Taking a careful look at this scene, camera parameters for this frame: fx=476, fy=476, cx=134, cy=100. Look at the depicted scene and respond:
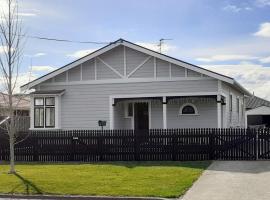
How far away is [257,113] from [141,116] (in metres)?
21.3

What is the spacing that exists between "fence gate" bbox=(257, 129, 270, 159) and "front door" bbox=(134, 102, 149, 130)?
9069mm

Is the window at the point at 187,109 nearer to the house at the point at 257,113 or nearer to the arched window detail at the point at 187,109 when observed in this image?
the arched window detail at the point at 187,109

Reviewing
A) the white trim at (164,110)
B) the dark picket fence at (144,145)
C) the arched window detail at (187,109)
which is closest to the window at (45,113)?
the dark picket fence at (144,145)

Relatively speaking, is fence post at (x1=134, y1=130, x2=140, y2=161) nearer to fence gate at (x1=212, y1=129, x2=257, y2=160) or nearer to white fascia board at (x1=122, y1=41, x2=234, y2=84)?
fence gate at (x1=212, y1=129, x2=257, y2=160)

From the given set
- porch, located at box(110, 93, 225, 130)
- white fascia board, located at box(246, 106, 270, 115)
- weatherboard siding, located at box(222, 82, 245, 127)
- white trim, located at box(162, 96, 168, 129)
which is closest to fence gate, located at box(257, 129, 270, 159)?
porch, located at box(110, 93, 225, 130)

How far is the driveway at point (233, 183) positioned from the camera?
10547 mm

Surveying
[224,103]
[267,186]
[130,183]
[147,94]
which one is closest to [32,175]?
[130,183]

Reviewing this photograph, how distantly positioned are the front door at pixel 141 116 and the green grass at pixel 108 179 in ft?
28.9

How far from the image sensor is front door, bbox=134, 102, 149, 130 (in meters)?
25.5

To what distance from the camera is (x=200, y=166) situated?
624 inches

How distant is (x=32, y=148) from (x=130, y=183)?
8214 millimetres

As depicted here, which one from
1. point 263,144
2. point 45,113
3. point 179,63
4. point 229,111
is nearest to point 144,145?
point 263,144

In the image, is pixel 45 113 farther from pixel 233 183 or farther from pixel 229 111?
pixel 233 183

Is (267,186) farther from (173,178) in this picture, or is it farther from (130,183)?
(130,183)
